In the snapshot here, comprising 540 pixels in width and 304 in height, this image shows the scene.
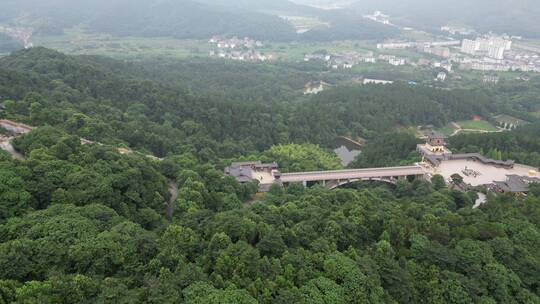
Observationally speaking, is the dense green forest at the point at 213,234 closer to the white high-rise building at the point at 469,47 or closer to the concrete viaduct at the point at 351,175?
the concrete viaduct at the point at 351,175

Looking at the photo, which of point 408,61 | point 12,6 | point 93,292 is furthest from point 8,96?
point 12,6

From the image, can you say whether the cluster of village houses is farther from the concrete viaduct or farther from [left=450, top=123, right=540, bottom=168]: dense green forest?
the concrete viaduct

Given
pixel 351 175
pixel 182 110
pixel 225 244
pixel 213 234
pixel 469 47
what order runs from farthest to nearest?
1. pixel 469 47
2. pixel 182 110
3. pixel 351 175
4. pixel 213 234
5. pixel 225 244

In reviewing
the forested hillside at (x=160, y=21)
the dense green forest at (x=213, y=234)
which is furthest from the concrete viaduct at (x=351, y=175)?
the forested hillside at (x=160, y=21)

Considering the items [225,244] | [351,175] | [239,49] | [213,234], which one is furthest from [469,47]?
[225,244]

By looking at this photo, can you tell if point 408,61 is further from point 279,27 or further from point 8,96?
point 8,96

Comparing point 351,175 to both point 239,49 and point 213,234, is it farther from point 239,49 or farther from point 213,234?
point 239,49

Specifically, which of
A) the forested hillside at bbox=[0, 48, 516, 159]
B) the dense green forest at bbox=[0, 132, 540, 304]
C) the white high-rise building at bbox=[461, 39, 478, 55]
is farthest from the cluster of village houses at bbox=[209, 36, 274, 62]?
the dense green forest at bbox=[0, 132, 540, 304]

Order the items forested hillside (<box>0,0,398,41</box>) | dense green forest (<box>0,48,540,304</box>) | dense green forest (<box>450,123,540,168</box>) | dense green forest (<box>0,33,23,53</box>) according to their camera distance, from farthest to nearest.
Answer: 1. forested hillside (<box>0,0,398,41</box>)
2. dense green forest (<box>0,33,23,53</box>)
3. dense green forest (<box>450,123,540,168</box>)
4. dense green forest (<box>0,48,540,304</box>)

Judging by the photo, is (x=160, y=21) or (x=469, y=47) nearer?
(x=469, y=47)
